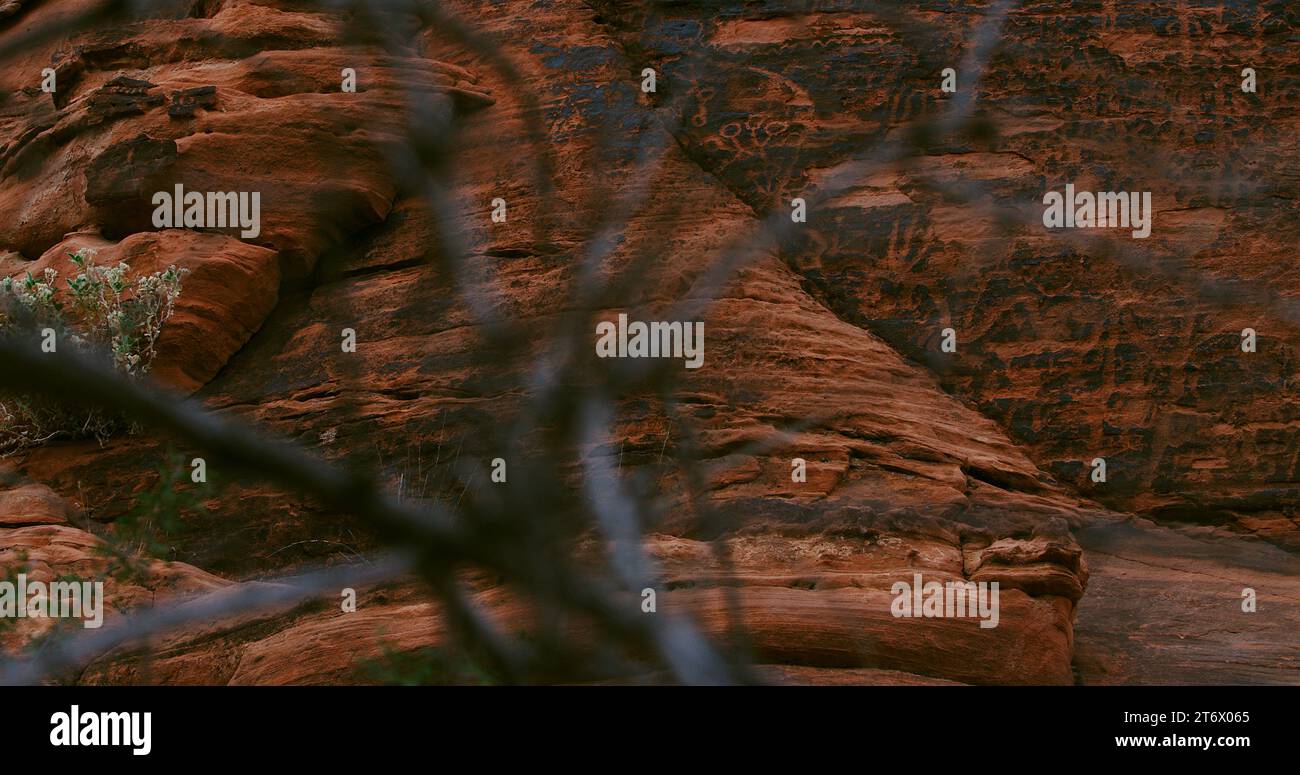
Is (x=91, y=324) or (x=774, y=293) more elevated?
(x=774, y=293)

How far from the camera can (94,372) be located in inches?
112

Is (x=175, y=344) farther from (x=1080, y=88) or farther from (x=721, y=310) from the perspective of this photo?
(x=1080, y=88)

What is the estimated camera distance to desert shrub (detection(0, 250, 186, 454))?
365 inches

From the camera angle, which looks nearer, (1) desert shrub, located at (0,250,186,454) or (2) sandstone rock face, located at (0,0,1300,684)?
(2) sandstone rock face, located at (0,0,1300,684)

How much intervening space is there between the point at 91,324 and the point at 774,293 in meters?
5.09

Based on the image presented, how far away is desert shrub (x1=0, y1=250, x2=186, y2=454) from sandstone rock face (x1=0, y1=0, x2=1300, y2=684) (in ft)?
0.73

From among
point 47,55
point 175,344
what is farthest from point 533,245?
point 47,55

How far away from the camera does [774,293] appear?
9.61 meters

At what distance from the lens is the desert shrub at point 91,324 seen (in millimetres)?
9273

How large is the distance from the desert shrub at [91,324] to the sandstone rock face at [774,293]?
0.73 feet

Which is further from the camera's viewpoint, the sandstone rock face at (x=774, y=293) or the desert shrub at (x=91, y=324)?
the desert shrub at (x=91, y=324)

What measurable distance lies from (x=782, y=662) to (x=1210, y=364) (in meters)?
4.60

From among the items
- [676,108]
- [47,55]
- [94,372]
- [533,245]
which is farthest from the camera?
[47,55]

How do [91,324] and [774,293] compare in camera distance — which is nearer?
[91,324]
